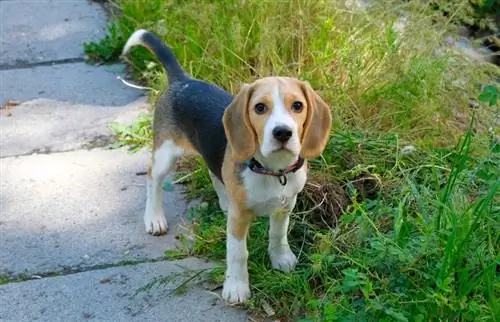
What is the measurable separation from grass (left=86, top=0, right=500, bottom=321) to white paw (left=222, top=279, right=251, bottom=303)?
6 cm

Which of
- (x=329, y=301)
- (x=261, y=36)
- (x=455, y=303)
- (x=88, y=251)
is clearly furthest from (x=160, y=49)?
(x=455, y=303)

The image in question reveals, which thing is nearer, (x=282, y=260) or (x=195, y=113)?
(x=282, y=260)

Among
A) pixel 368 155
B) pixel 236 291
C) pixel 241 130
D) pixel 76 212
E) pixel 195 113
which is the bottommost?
pixel 76 212

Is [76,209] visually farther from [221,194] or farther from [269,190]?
[269,190]

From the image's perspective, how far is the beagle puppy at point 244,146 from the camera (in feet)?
10.5

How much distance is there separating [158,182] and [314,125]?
4.30 feet

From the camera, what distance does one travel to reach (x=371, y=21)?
537cm

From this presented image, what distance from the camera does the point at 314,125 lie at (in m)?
3.35

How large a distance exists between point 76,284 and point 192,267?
0.59m

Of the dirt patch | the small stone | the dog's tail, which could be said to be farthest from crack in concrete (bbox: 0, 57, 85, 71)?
the small stone

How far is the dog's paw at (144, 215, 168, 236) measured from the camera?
4.34 metres

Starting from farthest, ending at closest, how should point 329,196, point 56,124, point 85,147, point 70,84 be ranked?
point 70,84 → point 56,124 → point 85,147 → point 329,196

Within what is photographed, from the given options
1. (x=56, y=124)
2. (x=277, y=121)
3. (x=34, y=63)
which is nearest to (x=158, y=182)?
(x=277, y=121)

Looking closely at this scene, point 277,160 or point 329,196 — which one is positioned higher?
point 277,160
